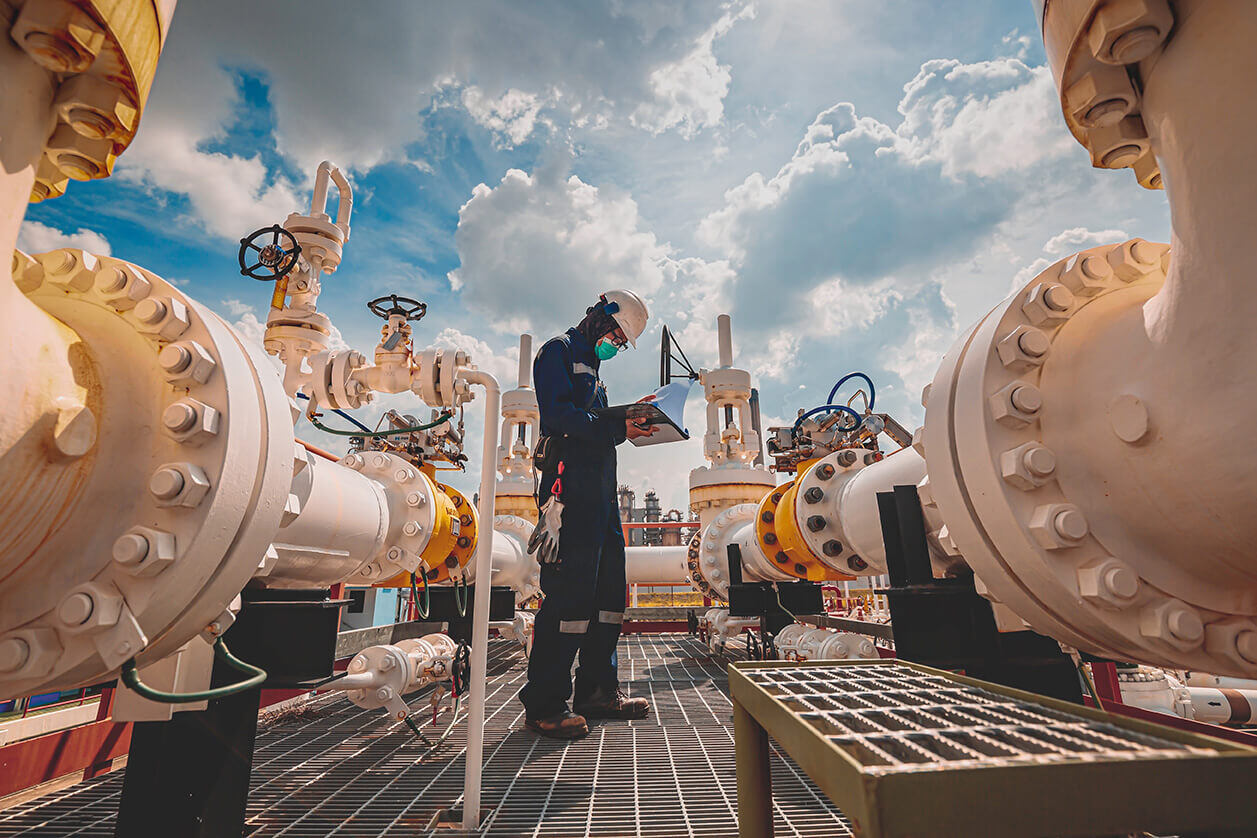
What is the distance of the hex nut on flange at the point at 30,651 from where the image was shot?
0.92 metres

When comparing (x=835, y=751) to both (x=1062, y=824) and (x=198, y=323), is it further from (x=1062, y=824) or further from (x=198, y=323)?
(x=198, y=323)

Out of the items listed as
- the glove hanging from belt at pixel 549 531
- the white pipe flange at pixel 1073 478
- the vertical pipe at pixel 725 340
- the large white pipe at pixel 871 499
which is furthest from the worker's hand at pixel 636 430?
the vertical pipe at pixel 725 340

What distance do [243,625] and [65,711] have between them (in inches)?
40.7

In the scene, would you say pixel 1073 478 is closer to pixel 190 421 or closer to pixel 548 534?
pixel 190 421

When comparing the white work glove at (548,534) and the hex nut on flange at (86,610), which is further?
the white work glove at (548,534)

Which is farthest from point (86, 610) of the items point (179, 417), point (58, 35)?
point (58, 35)

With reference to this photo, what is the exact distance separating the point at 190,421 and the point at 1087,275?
1.88 metres

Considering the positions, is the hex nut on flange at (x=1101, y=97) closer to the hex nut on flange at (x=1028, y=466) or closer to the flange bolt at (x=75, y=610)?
the hex nut on flange at (x=1028, y=466)

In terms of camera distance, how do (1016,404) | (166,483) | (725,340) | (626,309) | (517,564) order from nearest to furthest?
(166,483)
(1016,404)
(626,309)
(517,564)
(725,340)

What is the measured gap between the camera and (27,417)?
92cm

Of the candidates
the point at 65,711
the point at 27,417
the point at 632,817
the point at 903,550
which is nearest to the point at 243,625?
the point at 27,417

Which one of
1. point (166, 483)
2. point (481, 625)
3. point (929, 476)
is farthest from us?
point (481, 625)

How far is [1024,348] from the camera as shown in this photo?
4.18ft

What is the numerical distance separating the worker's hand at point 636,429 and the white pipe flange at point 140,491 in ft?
6.01
